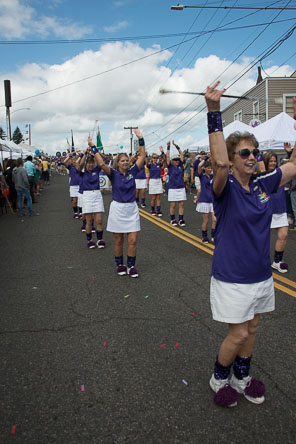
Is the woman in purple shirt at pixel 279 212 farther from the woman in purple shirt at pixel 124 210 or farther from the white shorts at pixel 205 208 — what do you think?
the white shorts at pixel 205 208

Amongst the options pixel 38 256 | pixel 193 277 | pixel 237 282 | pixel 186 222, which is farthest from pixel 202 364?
pixel 186 222

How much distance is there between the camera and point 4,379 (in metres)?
3.07

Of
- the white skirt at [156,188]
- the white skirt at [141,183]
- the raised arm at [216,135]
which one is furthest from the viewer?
the white skirt at [141,183]

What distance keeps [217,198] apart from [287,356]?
5.99 ft

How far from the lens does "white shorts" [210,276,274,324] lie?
2.52m

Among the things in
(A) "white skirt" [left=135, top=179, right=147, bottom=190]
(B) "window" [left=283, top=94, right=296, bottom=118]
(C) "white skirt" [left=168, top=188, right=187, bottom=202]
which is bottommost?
(C) "white skirt" [left=168, top=188, right=187, bottom=202]

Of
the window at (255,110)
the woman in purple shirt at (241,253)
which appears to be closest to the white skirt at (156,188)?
the woman in purple shirt at (241,253)

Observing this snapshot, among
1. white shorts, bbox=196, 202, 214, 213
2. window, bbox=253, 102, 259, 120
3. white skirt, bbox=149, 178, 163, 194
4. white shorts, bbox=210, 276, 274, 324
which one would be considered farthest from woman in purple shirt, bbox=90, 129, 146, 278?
window, bbox=253, 102, 259, 120

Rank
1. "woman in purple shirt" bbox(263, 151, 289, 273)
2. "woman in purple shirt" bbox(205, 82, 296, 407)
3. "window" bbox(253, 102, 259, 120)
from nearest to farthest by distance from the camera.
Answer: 1. "woman in purple shirt" bbox(205, 82, 296, 407)
2. "woman in purple shirt" bbox(263, 151, 289, 273)
3. "window" bbox(253, 102, 259, 120)

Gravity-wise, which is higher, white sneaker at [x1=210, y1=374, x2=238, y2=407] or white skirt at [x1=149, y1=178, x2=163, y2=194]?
white skirt at [x1=149, y1=178, x2=163, y2=194]

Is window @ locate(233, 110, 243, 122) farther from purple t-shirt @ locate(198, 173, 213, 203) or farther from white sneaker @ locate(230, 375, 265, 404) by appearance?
white sneaker @ locate(230, 375, 265, 404)

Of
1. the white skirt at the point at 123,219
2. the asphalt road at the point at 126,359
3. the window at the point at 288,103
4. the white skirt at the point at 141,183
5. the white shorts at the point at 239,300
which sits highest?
the window at the point at 288,103

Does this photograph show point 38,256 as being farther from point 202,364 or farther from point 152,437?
point 152,437

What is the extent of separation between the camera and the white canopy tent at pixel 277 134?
13.9 m
